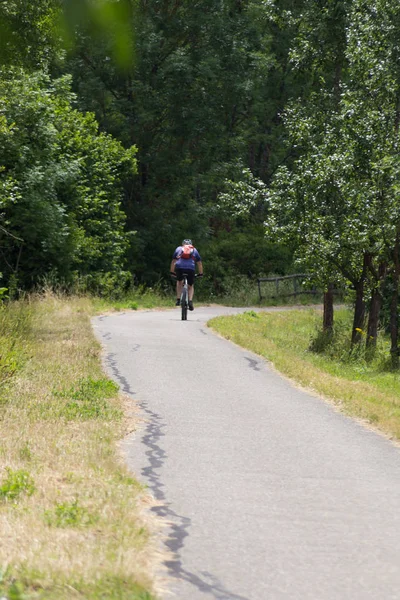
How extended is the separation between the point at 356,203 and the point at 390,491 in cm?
1424

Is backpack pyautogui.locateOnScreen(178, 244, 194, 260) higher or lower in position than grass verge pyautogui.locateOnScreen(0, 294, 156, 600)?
higher

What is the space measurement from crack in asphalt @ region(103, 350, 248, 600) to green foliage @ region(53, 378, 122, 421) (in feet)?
1.67

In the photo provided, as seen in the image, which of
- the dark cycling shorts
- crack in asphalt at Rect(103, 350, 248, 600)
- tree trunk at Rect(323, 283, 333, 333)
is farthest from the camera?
tree trunk at Rect(323, 283, 333, 333)

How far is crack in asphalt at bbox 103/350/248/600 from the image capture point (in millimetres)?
5199

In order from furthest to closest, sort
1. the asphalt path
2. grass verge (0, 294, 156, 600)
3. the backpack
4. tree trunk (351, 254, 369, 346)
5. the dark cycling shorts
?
the dark cycling shorts → the backpack → tree trunk (351, 254, 369, 346) → the asphalt path → grass verge (0, 294, 156, 600)

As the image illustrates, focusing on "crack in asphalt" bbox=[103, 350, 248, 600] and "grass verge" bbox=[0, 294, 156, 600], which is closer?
"grass verge" bbox=[0, 294, 156, 600]

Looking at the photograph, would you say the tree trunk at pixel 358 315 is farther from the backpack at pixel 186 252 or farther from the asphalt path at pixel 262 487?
the asphalt path at pixel 262 487

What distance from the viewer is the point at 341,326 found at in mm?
28812

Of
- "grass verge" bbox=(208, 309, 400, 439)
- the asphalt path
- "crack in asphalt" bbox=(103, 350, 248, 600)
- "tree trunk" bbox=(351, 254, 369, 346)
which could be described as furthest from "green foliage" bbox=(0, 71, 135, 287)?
"crack in asphalt" bbox=(103, 350, 248, 600)

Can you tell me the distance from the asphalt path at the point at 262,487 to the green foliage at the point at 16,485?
93 centimetres

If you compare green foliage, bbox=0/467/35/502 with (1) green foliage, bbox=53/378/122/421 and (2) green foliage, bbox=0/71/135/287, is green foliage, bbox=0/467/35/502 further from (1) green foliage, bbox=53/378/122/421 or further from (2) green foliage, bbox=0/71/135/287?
(2) green foliage, bbox=0/71/135/287

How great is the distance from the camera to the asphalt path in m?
5.46

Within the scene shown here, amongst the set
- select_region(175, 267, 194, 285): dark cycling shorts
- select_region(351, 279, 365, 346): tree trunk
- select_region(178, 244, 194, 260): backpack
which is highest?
select_region(178, 244, 194, 260): backpack

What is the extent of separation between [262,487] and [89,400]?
4554mm
